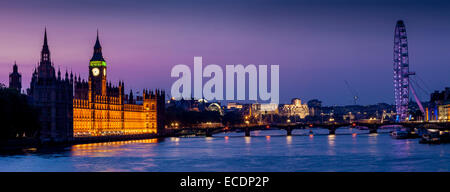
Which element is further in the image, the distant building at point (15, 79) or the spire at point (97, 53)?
the distant building at point (15, 79)

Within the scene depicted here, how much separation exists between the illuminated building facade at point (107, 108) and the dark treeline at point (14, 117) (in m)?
26.4

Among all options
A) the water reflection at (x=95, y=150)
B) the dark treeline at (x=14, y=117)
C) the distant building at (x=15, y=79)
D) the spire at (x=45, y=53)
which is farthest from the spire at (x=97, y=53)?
the dark treeline at (x=14, y=117)

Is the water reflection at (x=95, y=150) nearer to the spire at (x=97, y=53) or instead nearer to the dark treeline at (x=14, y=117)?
the dark treeline at (x=14, y=117)

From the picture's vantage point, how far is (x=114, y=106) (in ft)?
438

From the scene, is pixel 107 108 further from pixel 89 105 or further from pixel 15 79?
pixel 15 79

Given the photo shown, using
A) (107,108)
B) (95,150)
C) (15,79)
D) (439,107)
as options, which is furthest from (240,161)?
(439,107)

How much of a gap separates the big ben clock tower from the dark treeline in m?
47.8

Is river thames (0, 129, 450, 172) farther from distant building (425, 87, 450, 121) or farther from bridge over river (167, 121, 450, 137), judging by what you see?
distant building (425, 87, 450, 121)

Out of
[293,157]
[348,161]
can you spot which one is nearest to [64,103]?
[293,157]

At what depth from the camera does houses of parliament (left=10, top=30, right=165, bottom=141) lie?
104m

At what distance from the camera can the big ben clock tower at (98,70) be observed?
13640cm
